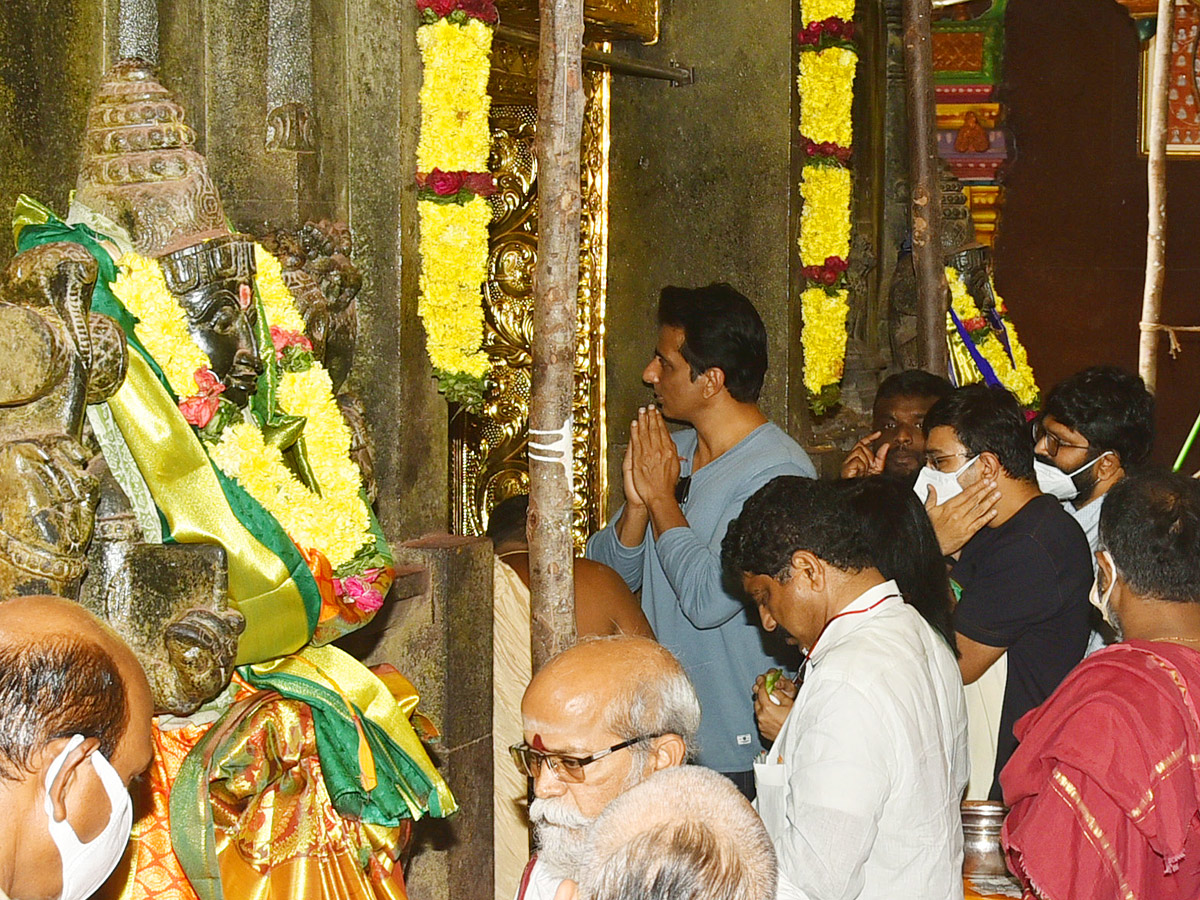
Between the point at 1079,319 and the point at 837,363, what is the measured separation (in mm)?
3768

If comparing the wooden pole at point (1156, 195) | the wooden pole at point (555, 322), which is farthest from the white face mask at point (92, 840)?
the wooden pole at point (1156, 195)

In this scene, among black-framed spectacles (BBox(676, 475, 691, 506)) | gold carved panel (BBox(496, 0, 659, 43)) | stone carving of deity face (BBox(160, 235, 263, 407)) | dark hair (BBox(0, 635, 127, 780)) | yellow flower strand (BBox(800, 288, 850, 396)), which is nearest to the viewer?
dark hair (BBox(0, 635, 127, 780))

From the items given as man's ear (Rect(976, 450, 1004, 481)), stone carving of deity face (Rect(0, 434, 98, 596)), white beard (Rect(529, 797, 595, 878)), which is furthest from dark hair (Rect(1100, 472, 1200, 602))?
stone carving of deity face (Rect(0, 434, 98, 596))

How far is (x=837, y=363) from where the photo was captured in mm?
6680

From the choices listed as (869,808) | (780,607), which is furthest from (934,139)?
(869,808)

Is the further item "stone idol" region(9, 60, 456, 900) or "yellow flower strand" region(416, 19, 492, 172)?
"yellow flower strand" region(416, 19, 492, 172)

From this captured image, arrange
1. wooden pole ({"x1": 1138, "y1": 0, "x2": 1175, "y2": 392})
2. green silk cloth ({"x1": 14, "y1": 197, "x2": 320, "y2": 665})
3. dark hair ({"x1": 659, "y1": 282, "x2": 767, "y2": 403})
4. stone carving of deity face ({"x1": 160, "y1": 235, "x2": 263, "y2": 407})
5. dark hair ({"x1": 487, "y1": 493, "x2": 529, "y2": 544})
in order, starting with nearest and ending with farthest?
green silk cloth ({"x1": 14, "y1": 197, "x2": 320, "y2": 665}), stone carving of deity face ({"x1": 160, "y1": 235, "x2": 263, "y2": 407}), dark hair ({"x1": 659, "y1": 282, "x2": 767, "y2": 403}), dark hair ({"x1": 487, "y1": 493, "x2": 529, "y2": 544}), wooden pole ({"x1": 1138, "y1": 0, "x2": 1175, "y2": 392})

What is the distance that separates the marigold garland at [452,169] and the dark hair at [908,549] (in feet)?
5.43

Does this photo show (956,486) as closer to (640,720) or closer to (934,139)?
(640,720)

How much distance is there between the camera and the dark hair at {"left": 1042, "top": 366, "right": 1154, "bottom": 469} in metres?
4.33

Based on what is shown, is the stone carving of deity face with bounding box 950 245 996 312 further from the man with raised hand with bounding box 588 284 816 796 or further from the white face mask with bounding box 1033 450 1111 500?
the man with raised hand with bounding box 588 284 816 796

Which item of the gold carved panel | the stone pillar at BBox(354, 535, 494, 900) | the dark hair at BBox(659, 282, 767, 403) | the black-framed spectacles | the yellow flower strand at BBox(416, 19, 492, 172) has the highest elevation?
the gold carved panel

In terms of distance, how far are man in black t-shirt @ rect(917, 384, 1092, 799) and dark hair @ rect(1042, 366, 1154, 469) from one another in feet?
1.52

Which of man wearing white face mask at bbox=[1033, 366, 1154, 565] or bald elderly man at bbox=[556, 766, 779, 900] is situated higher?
man wearing white face mask at bbox=[1033, 366, 1154, 565]
